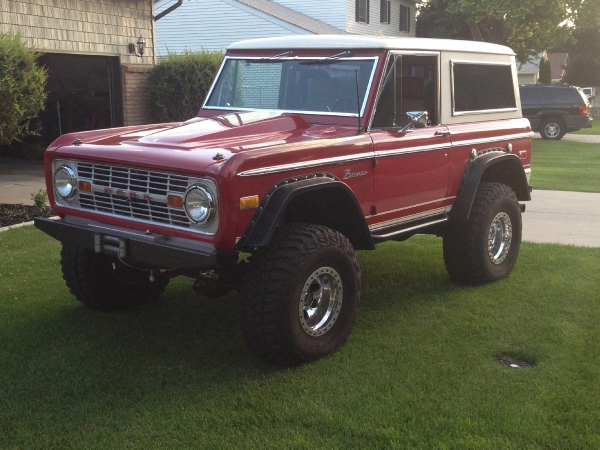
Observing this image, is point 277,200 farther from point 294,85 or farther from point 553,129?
point 553,129

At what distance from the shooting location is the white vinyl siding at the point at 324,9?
27.3m

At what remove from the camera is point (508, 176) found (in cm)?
675

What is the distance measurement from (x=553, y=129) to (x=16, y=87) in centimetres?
2015

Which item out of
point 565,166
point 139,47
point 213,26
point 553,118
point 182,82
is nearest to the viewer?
point 182,82

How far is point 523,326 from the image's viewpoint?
528 centimetres

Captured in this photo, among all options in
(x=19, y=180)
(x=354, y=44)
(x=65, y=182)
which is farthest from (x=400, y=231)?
(x=19, y=180)

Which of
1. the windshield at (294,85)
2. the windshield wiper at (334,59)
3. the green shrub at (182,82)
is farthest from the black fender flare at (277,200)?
the green shrub at (182,82)

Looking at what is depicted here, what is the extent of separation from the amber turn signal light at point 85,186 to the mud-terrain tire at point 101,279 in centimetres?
67

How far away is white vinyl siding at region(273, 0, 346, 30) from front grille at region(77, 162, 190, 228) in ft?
77.9

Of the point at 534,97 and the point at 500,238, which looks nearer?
the point at 500,238

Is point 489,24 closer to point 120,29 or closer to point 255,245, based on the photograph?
point 120,29

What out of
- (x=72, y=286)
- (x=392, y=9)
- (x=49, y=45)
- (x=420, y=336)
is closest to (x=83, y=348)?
(x=72, y=286)

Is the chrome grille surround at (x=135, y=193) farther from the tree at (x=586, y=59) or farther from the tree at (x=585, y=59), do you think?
the tree at (x=586, y=59)

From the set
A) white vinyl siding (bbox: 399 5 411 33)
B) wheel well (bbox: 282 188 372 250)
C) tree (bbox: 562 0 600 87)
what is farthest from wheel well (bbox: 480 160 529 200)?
tree (bbox: 562 0 600 87)
